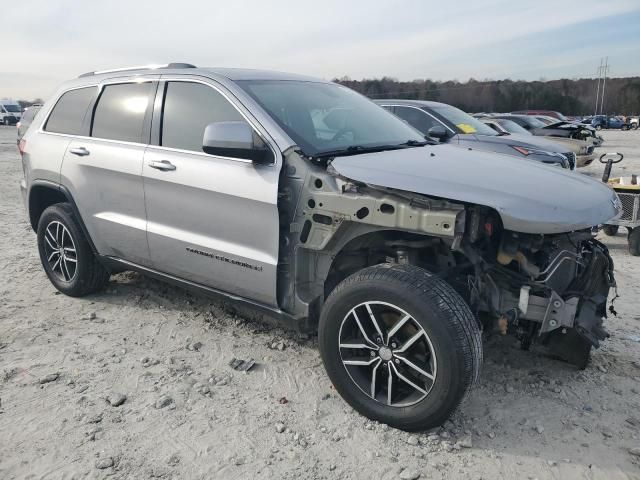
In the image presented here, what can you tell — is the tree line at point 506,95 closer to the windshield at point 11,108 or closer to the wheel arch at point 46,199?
the windshield at point 11,108

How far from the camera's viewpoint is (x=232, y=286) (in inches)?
140

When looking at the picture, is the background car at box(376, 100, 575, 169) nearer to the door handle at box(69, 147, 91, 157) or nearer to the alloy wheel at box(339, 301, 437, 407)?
the door handle at box(69, 147, 91, 157)

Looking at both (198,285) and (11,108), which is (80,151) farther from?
(11,108)

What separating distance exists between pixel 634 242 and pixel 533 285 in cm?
429

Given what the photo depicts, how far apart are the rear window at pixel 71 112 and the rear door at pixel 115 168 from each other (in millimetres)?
140

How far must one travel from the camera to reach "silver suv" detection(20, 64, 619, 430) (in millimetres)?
2754

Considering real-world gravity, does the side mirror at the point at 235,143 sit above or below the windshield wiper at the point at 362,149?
above

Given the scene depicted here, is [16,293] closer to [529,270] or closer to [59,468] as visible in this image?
[59,468]

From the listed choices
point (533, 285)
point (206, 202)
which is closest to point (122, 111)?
point (206, 202)

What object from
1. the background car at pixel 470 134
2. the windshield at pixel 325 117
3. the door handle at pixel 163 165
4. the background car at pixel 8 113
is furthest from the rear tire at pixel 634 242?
the background car at pixel 8 113

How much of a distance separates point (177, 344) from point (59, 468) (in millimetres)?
1376

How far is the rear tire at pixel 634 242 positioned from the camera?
6312mm

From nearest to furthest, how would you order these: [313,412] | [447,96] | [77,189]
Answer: [313,412] < [77,189] < [447,96]

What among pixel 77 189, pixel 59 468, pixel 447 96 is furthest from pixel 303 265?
pixel 447 96
